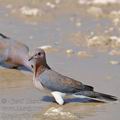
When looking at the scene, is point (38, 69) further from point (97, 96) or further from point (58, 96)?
point (97, 96)

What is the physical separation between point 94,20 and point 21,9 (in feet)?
4.63

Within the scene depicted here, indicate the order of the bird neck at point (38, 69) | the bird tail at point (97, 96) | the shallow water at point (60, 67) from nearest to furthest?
the shallow water at point (60, 67), the bird tail at point (97, 96), the bird neck at point (38, 69)

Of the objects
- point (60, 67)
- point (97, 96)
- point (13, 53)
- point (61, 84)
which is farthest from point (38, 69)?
point (13, 53)

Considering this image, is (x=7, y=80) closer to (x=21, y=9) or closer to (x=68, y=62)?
(x=68, y=62)

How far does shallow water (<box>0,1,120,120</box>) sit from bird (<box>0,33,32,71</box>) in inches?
6.8

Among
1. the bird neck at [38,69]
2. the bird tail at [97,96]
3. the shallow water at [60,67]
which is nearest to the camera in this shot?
the shallow water at [60,67]

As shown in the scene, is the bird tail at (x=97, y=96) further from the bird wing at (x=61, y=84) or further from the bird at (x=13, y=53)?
the bird at (x=13, y=53)

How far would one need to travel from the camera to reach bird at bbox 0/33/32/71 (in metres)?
7.27

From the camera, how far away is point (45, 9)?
10883mm

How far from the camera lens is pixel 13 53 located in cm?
742

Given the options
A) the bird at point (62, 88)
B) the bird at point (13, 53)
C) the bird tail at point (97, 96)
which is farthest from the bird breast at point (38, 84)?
the bird at point (13, 53)

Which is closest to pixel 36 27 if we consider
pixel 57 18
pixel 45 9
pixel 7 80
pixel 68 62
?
pixel 57 18

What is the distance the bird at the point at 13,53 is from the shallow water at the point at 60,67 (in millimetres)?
173

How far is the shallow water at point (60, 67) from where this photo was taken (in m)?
5.58
